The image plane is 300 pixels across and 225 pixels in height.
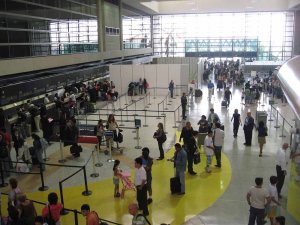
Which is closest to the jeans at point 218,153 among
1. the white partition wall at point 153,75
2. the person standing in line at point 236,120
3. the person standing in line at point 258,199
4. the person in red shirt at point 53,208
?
the person standing in line at point 236,120

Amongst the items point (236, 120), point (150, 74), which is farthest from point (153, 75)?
point (236, 120)

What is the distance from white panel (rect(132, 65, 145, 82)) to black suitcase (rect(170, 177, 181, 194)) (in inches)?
759

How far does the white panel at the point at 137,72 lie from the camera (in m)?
28.2

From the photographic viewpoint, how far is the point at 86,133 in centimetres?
1496

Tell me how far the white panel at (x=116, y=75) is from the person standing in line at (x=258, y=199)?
22399 millimetres

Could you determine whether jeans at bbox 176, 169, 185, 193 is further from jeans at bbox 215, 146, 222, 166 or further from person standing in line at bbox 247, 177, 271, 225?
person standing in line at bbox 247, 177, 271, 225

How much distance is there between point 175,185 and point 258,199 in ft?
10.2

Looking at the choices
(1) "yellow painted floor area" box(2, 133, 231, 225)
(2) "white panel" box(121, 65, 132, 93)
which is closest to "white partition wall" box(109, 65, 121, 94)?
(2) "white panel" box(121, 65, 132, 93)

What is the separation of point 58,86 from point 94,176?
12.9m

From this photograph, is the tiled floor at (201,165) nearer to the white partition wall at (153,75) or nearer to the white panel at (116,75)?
the white partition wall at (153,75)

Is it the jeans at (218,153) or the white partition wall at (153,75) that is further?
the white partition wall at (153,75)

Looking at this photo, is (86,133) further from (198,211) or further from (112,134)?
(198,211)

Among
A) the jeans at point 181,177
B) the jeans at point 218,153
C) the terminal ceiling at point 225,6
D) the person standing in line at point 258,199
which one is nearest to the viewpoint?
the person standing in line at point 258,199

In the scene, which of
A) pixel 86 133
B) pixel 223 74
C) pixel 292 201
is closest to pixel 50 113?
pixel 86 133
